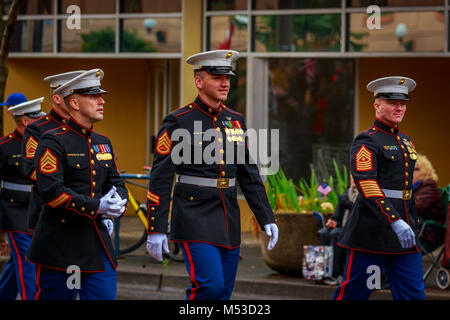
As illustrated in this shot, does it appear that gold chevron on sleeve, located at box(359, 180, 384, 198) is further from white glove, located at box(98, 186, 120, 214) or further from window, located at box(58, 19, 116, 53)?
window, located at box(58, 19, 116, 53)

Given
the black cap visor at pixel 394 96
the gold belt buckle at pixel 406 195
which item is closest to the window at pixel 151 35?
the black cap visor at pixel 394 96

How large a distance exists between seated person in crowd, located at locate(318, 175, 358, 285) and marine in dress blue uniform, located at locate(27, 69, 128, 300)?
12.1 feet

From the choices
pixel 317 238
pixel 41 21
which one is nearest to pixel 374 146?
pixel 317 238

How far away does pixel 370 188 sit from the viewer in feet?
21.9

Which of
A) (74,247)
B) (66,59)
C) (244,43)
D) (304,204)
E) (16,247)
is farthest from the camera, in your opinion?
(66,59)

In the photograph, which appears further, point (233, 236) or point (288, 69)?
point (288, 69)

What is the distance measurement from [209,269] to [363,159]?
153 centimetres

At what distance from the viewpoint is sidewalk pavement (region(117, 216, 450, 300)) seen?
30.1ft

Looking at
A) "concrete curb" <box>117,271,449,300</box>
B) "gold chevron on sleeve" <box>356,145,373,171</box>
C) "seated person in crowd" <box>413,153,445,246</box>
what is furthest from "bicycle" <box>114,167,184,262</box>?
"gold chevron on sleeve" <box>356,145,373,171</box>

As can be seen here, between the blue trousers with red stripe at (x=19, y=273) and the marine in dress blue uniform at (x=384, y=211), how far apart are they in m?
2.49

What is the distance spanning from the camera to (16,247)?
25.6 ft

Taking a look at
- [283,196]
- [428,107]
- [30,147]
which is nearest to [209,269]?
[30,147]
